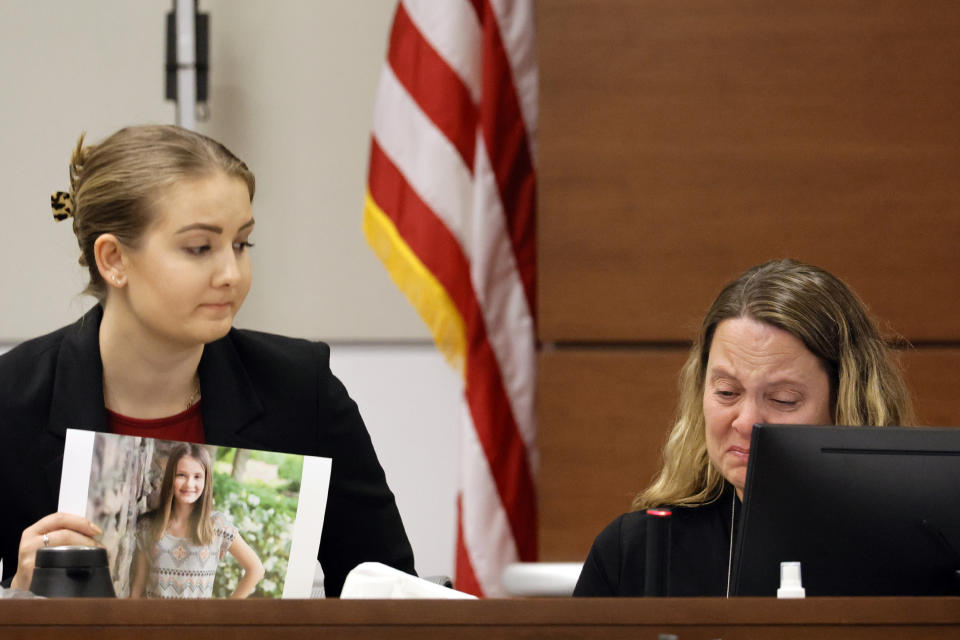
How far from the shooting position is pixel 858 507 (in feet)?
4.58

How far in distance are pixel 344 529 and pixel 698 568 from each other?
0.53 meters

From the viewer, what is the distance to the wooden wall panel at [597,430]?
9.21 ft

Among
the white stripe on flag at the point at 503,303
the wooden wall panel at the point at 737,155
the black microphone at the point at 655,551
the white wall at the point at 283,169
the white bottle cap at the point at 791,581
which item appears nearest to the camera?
the white bottle cap at the point at 791,581

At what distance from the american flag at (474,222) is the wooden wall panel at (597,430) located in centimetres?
10

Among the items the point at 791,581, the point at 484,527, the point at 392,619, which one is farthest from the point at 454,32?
the point at 392,619

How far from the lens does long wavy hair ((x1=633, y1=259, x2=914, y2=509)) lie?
6.13 ft

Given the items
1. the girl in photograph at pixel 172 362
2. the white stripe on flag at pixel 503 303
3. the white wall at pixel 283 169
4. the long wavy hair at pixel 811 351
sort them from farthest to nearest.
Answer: the white wall at pixel 283 169
the white stripe on flag at pixel 503 303
the long wavy hair at pixel 811 351
the girl in photograph at pixel 172 362

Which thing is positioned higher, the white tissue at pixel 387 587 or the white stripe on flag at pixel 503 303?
the white stripe on flag at pixel 503 303

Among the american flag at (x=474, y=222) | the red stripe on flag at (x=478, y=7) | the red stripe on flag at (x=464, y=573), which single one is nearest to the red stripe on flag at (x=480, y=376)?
Result: the american flag at (x=474, y=222)

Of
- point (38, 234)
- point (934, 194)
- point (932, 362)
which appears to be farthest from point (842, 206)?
point (38, 234)

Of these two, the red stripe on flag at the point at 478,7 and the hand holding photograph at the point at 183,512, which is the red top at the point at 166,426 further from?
the red stripe on flag at the point at 478,7

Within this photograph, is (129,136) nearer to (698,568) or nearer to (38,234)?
(698,568)

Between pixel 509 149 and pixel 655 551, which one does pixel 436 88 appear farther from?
pixel 655 551

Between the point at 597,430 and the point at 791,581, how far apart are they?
1.54 meters
